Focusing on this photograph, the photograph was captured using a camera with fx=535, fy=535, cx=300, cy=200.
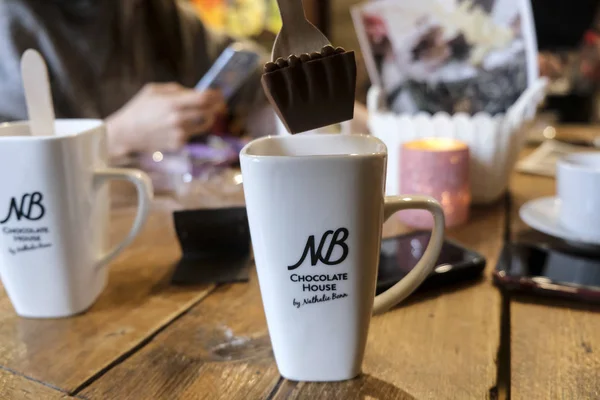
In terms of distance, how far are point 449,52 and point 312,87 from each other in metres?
0.53

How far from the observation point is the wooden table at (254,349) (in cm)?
36

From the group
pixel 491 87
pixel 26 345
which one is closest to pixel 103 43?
pixel 491 87

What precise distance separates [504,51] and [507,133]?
0.13m

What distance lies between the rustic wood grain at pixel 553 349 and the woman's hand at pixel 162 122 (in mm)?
876

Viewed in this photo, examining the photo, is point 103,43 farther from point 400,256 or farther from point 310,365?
point 310,365

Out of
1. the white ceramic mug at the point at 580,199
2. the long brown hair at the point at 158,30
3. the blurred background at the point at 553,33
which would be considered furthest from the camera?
the blurred background at the point at 553,33

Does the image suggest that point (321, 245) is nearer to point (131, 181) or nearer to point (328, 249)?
point (328, 249)

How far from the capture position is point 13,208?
1.42 ft

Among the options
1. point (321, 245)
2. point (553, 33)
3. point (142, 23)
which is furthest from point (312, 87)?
point (553, 33)

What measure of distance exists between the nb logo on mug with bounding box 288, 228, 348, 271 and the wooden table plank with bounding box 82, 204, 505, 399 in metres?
0.09

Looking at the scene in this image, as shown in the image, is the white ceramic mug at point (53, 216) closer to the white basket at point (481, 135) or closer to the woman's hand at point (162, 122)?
the white basket at point (481, 135)

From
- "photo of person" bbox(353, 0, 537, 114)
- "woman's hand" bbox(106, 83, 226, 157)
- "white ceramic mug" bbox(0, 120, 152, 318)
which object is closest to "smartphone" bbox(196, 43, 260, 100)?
"woman's hand" bbox(106, 83, 226, 157)

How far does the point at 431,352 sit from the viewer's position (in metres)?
0.40

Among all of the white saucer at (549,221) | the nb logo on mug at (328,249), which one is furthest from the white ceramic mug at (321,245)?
the white saucer at (549,221)
